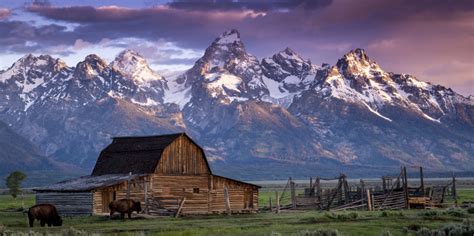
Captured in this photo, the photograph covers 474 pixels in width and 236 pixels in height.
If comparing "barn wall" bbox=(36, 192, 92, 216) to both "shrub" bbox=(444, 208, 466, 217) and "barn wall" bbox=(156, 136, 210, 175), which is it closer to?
"barn wall" bbox=(156, 136, 210, 175)

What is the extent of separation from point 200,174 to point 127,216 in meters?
16.0

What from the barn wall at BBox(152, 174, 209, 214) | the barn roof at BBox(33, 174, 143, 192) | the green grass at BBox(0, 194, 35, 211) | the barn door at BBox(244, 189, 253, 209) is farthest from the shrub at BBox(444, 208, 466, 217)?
the green grass at BBox(0, 194, 35, 211)

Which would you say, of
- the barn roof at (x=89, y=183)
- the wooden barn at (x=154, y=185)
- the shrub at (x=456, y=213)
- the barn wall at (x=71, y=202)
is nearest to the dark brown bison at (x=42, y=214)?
the wooden barn at (x=154, y=185)

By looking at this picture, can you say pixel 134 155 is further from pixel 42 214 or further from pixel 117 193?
pixel 42 214

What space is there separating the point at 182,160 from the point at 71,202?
11.3 m

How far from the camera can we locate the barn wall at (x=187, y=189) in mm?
77625

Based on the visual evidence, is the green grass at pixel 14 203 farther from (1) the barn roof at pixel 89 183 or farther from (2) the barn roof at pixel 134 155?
(1) the barn roof at pixel 89 183

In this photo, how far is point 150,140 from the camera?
272 feet

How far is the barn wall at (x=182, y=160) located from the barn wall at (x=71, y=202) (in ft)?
24.1

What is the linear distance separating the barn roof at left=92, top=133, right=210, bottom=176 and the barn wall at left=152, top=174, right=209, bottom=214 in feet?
5.21

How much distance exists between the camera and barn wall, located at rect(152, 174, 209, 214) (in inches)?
3056

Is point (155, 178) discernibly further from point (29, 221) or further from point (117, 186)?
point (29, 221)

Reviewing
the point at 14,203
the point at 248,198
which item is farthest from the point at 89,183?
the point at 14,203

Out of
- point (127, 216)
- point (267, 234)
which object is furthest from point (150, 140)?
point (267, 234)
